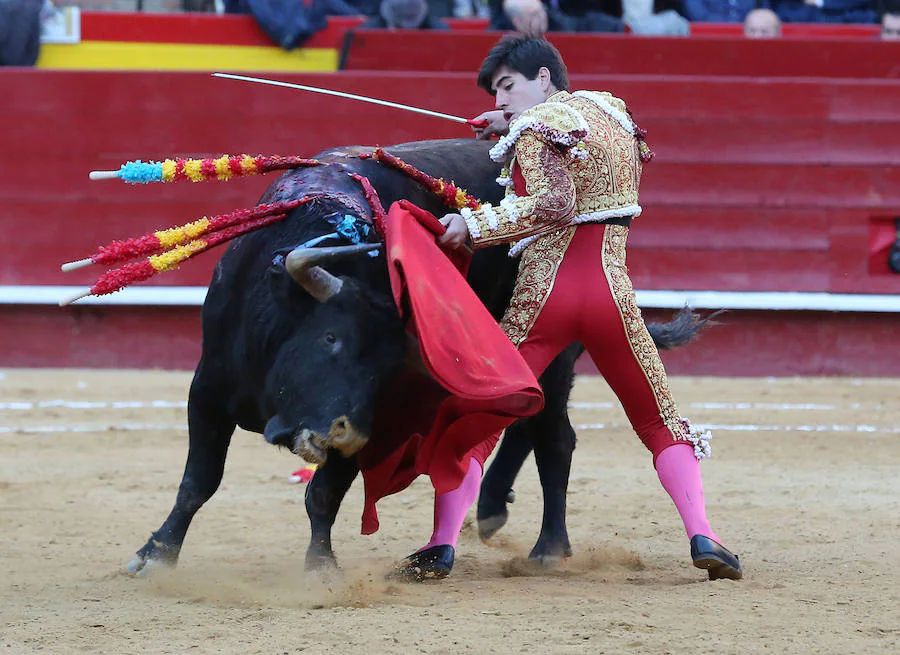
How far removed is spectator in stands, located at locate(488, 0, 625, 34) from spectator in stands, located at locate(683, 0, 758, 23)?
48cm

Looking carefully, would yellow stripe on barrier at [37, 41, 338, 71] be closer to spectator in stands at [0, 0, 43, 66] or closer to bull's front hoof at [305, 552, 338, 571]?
spectator in stands at [0, 0, 43, 66]

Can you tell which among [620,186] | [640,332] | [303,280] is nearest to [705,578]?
[640,332]

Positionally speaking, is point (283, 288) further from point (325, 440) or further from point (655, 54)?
point (655, 54)

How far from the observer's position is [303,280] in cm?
265

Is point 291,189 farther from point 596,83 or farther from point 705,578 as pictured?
point 596,83

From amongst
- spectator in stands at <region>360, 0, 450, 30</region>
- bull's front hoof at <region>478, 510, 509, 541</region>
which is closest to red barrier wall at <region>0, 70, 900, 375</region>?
spectator in stands at <region>360, 0, 450, 30</region>

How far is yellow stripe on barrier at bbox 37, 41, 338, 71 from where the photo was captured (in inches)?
268

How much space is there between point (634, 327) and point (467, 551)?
81 centimetres

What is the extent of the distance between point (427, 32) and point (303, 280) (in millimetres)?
4214

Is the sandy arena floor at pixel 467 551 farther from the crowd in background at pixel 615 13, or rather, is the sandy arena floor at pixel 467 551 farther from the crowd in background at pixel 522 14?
the crowd in background at pixel 615 13

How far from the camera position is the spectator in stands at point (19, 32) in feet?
21.2

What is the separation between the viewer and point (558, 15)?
7.11 meters

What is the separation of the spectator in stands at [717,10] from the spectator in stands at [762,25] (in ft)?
1.49

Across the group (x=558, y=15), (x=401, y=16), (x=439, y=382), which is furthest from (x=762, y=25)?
(x=439, y=382)
